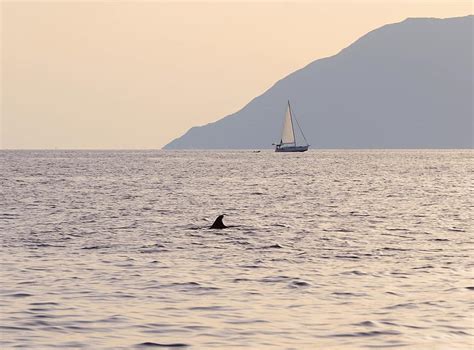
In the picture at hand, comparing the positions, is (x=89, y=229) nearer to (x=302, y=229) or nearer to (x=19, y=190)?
(x=302, y=229)

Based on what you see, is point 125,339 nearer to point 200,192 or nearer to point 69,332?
point 69,332

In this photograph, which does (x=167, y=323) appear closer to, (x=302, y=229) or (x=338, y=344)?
(x=338, y=344)

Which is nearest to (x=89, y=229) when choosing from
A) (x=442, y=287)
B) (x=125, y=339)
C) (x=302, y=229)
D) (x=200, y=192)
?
(x=302, y=229)

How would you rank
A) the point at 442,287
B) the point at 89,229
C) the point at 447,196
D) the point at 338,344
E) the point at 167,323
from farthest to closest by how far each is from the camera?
1. the point at 447,196
2. the point at 89,229
3. the point at 442,287
4. the point at 167,323
5. the point at 338,344

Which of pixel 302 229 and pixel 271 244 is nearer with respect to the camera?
pixel 271 244

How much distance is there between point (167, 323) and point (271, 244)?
55.6 ft

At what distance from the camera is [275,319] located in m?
20.0

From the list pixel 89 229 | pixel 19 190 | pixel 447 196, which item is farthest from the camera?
pixel 19 190

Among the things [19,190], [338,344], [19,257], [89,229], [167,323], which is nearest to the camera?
[338,344]

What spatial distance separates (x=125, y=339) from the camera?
17969 mm

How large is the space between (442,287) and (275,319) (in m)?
6.76

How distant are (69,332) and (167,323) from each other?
7.31 feet

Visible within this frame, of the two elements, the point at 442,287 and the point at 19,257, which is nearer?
the point at 442,287

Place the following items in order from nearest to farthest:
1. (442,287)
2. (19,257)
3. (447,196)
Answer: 1. (442,287)
2. (19,257)
3. (447,196)
